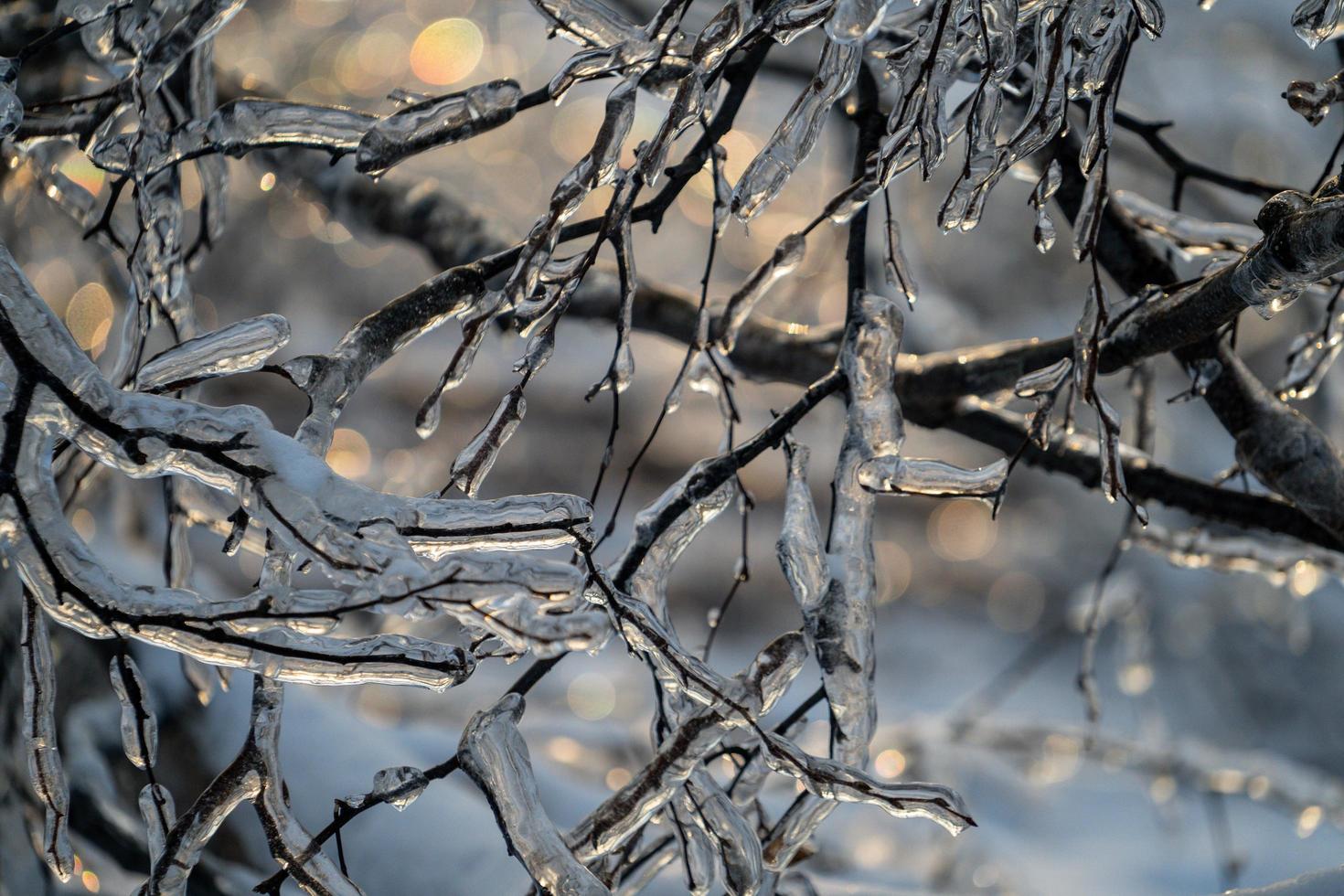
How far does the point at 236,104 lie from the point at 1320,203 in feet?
2.66

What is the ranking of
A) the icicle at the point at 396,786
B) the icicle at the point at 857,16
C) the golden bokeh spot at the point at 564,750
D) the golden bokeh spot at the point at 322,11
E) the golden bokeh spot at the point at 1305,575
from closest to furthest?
the icicle at the point at 857,16, the icicle at the point at 396,786, the golden bokeh spot at the point at 1305,575, the golden bokeh spot at the point at 564,750, the golden bokeh spot at the point at 322,11

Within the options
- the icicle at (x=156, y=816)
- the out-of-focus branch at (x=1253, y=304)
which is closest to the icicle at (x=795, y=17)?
the out-of-focus branch at (x=1253, y=304)

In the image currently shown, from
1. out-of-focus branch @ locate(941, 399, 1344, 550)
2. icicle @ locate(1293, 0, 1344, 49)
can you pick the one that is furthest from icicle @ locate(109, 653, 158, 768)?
icicle @ locate(1293, 0, 1344, 49)

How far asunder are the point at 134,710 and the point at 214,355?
269mm

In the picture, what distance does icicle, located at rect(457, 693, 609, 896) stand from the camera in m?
0.65

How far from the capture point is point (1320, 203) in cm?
65

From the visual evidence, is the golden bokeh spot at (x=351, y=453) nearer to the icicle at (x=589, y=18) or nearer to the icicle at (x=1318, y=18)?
the icicle at (x=589, y=18)

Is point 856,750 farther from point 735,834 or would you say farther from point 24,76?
point 24,76

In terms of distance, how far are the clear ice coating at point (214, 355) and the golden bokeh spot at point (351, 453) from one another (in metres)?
3.65

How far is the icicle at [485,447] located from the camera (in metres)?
0.67

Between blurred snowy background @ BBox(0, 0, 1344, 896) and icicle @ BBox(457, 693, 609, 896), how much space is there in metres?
0.43

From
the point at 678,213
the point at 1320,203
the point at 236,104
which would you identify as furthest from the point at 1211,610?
the point at 236,104

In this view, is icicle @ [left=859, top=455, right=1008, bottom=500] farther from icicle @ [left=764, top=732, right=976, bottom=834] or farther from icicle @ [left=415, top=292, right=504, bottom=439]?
icicle @ [left=415, top=292, right=504, bottom=439]

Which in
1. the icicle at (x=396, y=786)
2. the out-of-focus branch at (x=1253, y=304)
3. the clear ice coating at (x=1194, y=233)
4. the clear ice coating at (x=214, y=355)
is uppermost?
the clear ice coating at (x=1194, y=233)
